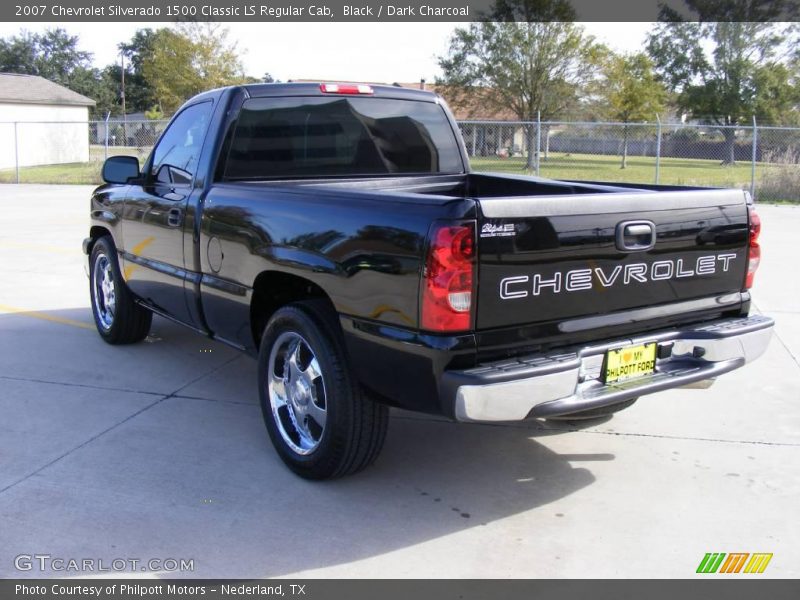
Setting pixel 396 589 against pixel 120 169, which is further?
pixel 120 169

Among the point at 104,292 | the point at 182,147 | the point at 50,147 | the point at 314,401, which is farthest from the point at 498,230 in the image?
the point at 50,147

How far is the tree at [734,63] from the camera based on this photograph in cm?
4784

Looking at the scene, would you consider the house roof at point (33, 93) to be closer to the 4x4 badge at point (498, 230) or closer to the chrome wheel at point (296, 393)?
the chrome wheel at point (296, 393)

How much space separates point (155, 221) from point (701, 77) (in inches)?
1989

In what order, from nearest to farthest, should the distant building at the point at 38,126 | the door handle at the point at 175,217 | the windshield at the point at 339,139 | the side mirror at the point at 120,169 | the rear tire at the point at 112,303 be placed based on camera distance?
the windshield at the point at 339,139
the door handle at the point at 175,217
the side mirror at the point at 120,169
the rear tire at the point at 112,303
the distant building at the point at 38,126

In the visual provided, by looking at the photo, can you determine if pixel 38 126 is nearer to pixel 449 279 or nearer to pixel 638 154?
pixel 638 154

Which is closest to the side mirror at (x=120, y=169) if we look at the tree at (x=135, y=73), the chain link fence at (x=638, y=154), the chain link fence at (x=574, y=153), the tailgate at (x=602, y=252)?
the tailgate at (x=602, y=252)

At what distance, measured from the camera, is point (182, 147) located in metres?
5.37

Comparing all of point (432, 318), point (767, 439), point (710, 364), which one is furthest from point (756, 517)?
point (432, 318)

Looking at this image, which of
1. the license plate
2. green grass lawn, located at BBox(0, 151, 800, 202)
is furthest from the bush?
the license plate

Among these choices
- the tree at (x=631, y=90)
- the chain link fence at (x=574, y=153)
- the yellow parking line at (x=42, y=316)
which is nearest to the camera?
the yellow parking line at (x=42, y=316)

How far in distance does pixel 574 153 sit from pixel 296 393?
30.6 meters

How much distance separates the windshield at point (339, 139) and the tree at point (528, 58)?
109 ft

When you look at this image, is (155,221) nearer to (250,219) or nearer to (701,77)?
(250,219)
